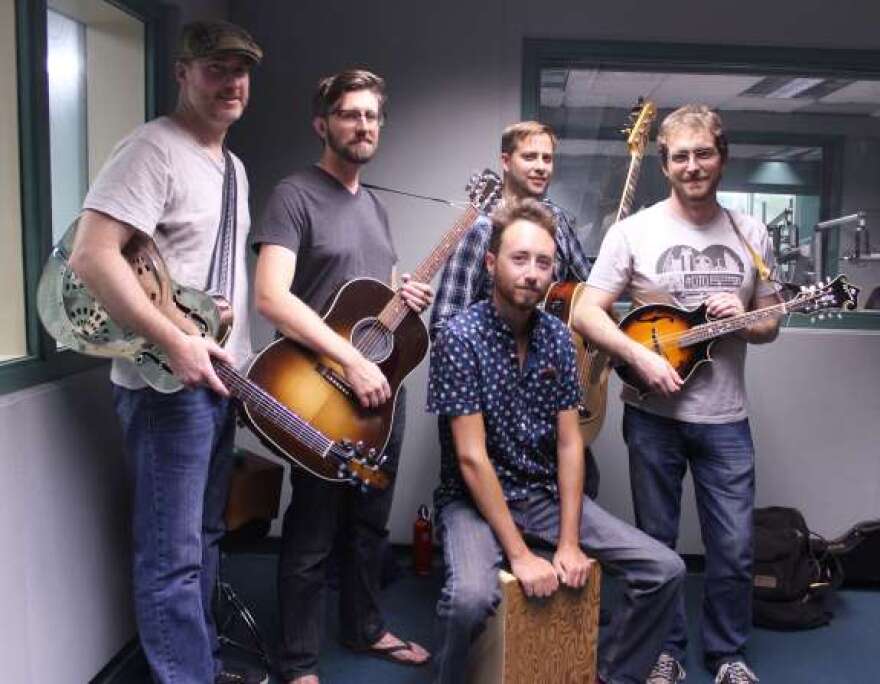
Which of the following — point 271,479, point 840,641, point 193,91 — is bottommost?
point 840,641

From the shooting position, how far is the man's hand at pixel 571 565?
2047 millimetres

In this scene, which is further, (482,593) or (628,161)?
(628,161)

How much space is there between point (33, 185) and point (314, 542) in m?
1.15

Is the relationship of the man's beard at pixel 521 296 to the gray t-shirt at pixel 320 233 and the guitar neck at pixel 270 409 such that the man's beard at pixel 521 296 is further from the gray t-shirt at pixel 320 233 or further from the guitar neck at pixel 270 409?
the guitar neck at pixel 270 409

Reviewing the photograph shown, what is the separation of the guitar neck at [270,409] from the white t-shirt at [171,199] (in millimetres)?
142

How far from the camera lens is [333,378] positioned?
2221 mm

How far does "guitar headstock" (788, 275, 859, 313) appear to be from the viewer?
7.84 ft

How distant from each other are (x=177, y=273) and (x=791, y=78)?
8.82 feet

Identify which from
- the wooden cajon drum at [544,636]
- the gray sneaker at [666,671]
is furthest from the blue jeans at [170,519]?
the gray sneaker at [666,671]

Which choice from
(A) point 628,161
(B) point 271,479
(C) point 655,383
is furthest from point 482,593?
(A) point 628,161

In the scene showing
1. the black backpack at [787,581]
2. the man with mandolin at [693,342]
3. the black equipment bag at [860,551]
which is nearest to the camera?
the man with mandolin at [693,342]

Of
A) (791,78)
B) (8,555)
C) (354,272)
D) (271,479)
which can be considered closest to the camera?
(8,555)

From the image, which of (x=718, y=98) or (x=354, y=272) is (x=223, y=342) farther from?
(x=718, y=98)

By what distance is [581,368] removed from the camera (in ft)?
9.21
